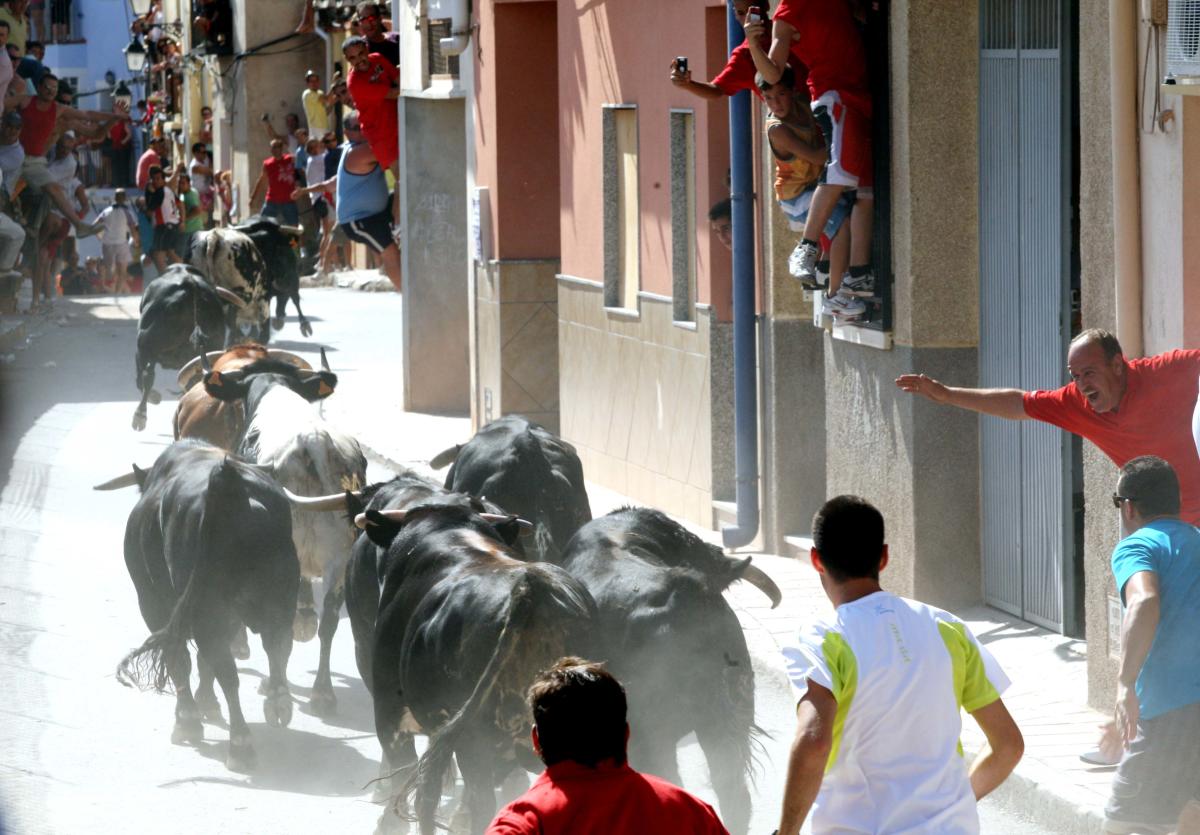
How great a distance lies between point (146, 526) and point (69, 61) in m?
63.9

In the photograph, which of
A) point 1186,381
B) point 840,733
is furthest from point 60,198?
point 840,733

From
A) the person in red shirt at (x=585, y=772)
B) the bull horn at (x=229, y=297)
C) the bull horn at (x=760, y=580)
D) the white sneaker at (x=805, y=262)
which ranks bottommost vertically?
the bull horn at (x=760, y=580)

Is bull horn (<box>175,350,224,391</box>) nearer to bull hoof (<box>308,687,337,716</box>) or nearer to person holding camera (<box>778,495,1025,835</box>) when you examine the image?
bull hoof (<box>308,687,337,716</box>)

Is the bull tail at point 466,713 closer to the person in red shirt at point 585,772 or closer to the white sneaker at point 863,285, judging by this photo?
the person in red shirt at point 585,772

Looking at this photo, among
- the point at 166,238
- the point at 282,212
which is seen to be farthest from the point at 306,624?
the point at 282,212

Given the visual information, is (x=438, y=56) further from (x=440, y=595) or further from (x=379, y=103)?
(x=440, y=595)

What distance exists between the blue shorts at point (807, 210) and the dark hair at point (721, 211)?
844mm

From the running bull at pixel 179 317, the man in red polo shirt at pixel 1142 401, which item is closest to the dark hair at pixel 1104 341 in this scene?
the man in red polo shirt at pixel 1142 401

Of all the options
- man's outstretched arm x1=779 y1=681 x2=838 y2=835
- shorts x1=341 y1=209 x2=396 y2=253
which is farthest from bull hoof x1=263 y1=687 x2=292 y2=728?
shorts x1=341 y1=209 x2=396 y2=253

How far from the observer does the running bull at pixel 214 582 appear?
27.9 feet

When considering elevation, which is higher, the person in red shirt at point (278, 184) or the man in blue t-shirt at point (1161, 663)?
the person in red shirt at point (278, 184)

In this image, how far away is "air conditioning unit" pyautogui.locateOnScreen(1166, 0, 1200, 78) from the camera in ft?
22.9

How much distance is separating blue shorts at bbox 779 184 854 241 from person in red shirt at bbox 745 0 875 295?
51 millimetres

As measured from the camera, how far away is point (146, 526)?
30.0 ft
